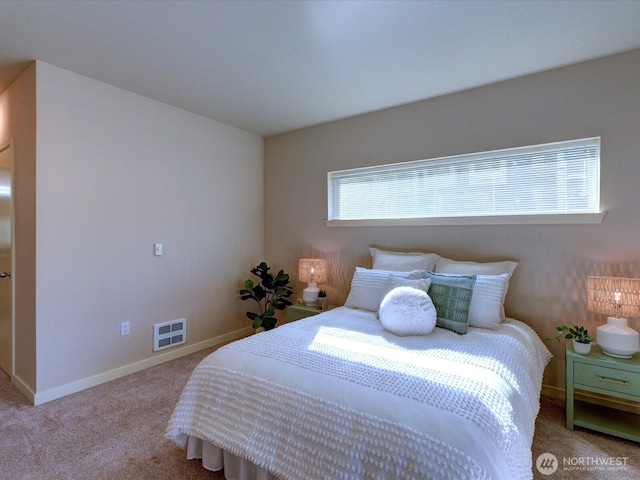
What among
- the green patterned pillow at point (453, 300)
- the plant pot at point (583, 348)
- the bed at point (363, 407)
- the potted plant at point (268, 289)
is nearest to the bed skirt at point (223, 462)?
the bed at point (363, 407)

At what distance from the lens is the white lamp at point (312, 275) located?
10.9ft

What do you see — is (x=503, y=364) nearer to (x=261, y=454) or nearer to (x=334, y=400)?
(x=334, y=400)

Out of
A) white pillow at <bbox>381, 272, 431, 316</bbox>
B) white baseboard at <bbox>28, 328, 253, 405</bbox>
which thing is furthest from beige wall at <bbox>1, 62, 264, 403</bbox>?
white pillow at <bbox>381, 272, 431, 316</bbox>

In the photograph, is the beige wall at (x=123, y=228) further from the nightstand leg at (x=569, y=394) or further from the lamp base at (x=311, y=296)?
the nightstand leg at (x=569, y=394)

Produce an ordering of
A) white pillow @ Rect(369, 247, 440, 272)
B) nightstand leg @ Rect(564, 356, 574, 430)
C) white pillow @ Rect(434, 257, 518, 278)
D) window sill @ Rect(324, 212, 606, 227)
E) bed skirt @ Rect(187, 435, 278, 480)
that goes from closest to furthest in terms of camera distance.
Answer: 1. bed skirt @ Rect(187, 435, 278, 480)
2. nightstand leg @ Rect(564, 356, 574, 430)
3. window sill @ Rect(324, 212, 606, 227)
4. white pillow @ Rect(434, 257, 518, 278)
5. white pillow @ Rect(369, 247, 440, 272)

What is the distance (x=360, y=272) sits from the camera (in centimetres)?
282

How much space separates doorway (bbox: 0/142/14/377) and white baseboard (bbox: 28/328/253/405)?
34 centimetres

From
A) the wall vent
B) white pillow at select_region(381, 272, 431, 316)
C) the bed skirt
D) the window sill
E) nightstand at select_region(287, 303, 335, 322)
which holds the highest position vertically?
the window sill

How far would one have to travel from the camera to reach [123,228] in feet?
9.16

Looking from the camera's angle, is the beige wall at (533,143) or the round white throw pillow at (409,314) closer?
the round white throw pillow at (409,314)

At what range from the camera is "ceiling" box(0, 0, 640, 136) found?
177cm

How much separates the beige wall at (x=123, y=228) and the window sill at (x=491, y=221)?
1483mm

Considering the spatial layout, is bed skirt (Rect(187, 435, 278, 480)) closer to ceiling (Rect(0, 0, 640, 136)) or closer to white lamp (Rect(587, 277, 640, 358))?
white lamp (Rect(587, 277, 640, 358))

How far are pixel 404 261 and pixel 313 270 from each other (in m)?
0.98
